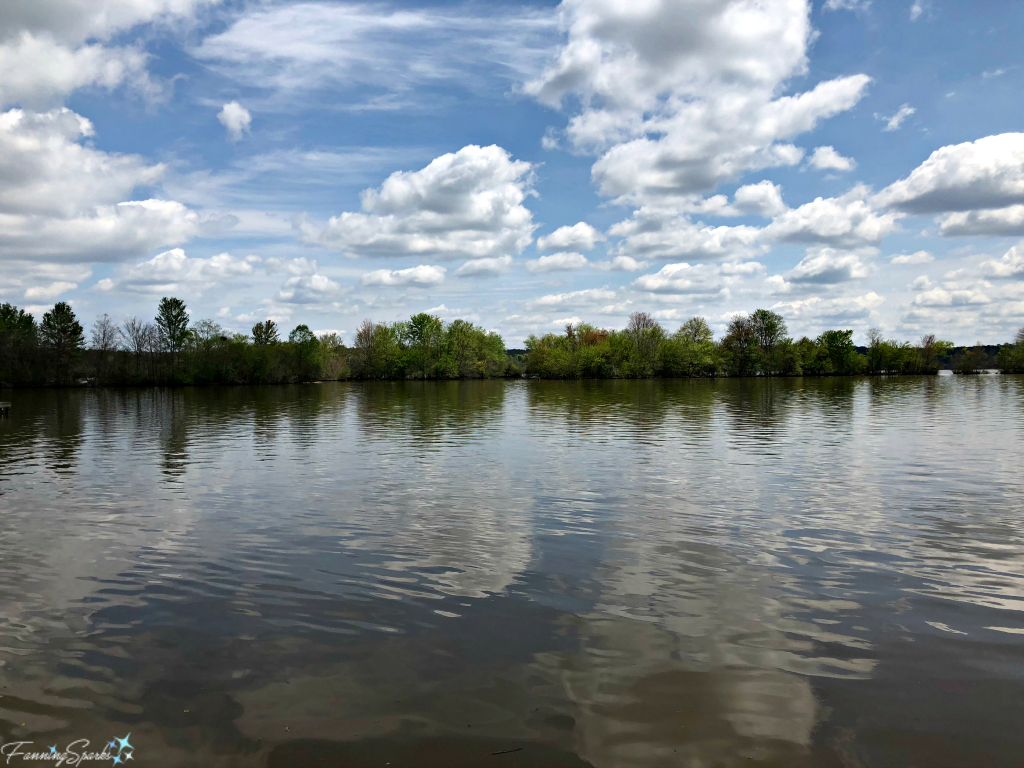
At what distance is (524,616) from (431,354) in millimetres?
145805

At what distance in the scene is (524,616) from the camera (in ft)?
26.3

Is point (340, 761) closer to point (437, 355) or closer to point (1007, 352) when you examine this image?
point (437, 355)

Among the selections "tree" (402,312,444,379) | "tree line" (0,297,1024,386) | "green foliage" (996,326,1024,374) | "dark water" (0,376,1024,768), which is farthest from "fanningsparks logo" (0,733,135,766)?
"green foliage" (996,326,1024,374)

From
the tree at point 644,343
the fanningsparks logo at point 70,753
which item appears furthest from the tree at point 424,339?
the fanningsparks logo at point 70,753

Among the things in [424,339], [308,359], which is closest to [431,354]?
[424,339]

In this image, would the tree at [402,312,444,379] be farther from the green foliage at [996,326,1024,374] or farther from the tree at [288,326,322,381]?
the green foliage at [996,326,1024,374]

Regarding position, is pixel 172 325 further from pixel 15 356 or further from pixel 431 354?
pixel 431 354

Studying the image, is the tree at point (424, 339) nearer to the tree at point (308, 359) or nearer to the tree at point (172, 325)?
the tree at point (308, 359)

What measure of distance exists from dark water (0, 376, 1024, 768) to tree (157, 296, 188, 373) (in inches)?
4380

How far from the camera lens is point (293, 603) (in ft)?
28.3

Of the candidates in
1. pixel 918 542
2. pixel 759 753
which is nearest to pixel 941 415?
pixel 918 542

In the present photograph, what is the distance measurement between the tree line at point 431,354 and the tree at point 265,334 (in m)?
0.22

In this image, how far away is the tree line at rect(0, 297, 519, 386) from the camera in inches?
4144

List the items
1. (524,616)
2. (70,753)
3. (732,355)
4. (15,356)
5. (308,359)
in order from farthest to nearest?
(732,355), (308,359), (15,356), (524,616), (70,753)
